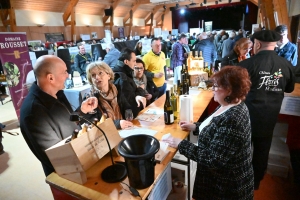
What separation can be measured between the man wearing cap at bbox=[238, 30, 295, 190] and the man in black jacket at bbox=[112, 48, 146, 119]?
1.18 metres

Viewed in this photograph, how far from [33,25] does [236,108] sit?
10069 millimetres

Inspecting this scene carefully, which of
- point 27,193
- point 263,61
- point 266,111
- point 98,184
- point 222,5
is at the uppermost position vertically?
point 222,5

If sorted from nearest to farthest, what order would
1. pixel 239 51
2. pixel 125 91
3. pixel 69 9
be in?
pixel 125 91, pixel 239 51, pixel 69 9

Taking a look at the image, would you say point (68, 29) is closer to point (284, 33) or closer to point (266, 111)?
point (284, 33)

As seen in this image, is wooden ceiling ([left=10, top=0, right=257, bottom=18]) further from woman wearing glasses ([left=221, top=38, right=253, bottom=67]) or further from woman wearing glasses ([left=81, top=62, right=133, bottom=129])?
woman wearing glasses ([left=81, top=62, right=133, bottom=129])

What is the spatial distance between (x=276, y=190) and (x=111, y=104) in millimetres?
2112

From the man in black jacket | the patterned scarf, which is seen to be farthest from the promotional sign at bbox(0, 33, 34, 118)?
the patterned scarf

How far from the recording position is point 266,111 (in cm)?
194

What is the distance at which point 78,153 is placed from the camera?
3.21 ft

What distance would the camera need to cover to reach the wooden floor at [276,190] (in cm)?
212

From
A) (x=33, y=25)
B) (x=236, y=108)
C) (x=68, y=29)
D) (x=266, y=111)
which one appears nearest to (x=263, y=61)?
(x=266, y=111)

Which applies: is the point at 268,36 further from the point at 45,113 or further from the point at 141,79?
the point at 45,113

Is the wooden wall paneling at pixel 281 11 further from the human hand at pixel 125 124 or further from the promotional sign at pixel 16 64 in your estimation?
the promotional sign at pixel 16 64

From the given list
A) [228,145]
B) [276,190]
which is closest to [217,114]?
[228,145]
